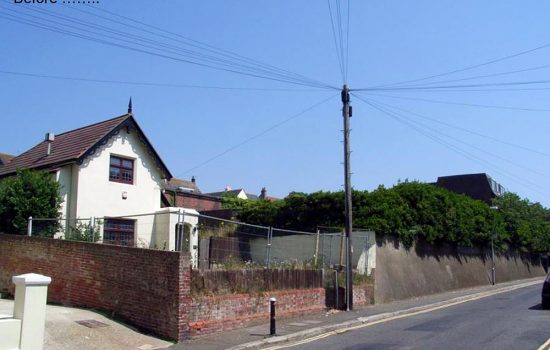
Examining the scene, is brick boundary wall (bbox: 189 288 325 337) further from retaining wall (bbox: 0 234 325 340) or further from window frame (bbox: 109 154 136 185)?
window frame (bbox: 109 154 136 185)

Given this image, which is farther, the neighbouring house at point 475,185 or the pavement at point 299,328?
the neighbouring house at point 475,185

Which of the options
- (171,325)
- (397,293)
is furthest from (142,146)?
(171,325)

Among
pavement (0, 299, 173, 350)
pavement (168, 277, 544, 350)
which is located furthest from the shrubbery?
pavement (0, 299, 173, 350)

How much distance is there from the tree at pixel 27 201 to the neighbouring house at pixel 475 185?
170ft

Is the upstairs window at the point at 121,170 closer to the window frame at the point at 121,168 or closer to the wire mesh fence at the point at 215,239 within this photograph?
the window frame at the point at 121,168

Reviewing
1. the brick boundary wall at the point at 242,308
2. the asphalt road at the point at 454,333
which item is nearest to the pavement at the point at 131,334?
the brick boundary wall at the point at 242,308

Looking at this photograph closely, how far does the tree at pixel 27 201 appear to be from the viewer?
65.9ft

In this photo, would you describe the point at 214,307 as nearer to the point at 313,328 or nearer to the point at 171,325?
the point at 171,325

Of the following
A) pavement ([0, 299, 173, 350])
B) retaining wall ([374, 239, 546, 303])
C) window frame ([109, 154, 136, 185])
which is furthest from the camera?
window frame ([109, 154, 136, 185])

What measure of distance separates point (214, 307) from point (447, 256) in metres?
23.3

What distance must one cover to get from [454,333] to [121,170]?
18.4m

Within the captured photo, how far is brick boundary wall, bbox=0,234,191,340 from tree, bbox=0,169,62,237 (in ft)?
10.7

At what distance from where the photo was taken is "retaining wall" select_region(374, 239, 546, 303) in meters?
24.8

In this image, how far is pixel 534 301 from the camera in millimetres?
22672
